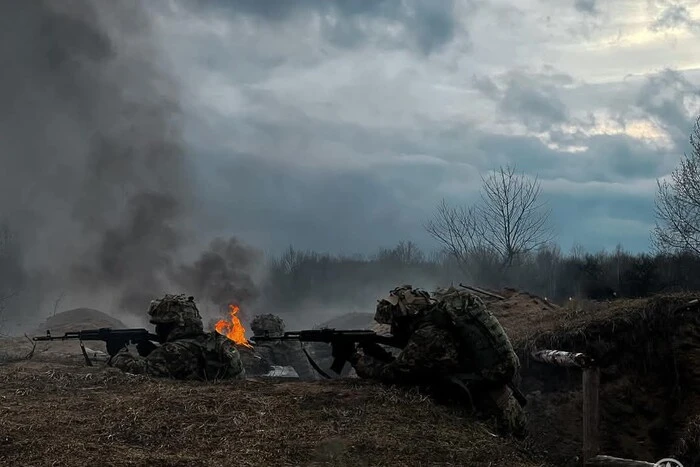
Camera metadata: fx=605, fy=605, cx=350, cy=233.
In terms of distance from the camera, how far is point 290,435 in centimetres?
Result: 580

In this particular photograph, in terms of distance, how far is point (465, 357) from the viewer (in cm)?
745

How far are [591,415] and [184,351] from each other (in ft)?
19.0

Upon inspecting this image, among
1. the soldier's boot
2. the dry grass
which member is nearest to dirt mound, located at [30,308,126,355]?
the dry grass

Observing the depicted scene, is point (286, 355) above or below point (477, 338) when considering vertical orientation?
below

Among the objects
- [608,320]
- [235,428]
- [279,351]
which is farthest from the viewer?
[279,351]

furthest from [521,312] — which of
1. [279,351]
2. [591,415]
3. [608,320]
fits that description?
[591,415]

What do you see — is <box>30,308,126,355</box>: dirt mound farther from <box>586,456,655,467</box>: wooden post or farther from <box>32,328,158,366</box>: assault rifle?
<box>586,456,655,467</box>: wooden post

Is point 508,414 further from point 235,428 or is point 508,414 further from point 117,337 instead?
point 117,337

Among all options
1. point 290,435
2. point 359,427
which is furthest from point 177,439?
point 359,427

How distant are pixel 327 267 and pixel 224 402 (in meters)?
56.3

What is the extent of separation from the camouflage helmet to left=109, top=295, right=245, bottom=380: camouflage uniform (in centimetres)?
297

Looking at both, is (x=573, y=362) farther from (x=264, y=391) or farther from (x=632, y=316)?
(x=632, y=316)

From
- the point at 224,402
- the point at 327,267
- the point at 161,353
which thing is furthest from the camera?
the point at 327,267

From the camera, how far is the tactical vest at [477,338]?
7312 mm
